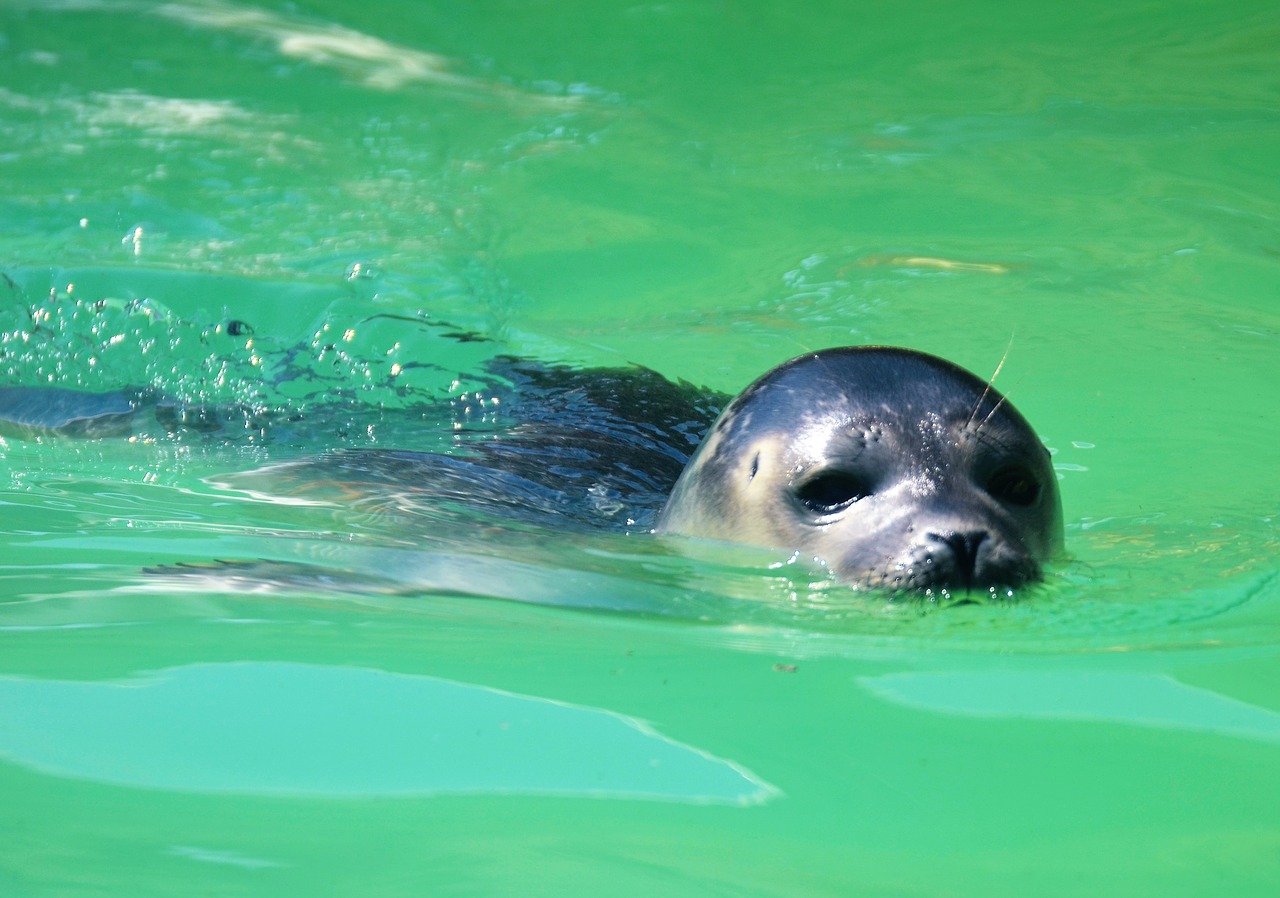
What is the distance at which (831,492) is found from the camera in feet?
10.7

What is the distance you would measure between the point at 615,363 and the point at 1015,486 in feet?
9.18

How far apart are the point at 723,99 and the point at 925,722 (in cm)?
727

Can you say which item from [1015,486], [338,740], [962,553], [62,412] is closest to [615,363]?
[62,412]

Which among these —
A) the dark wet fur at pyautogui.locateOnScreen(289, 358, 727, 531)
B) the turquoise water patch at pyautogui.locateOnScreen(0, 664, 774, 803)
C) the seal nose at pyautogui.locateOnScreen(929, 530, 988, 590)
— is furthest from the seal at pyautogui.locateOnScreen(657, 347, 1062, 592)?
the turquoise water patch at pyautogui.locateOnScreen(0, 664, 774, 803)

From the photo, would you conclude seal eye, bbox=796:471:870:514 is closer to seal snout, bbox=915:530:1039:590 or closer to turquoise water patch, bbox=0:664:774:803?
seal snout, bbox=915:530:1039:590

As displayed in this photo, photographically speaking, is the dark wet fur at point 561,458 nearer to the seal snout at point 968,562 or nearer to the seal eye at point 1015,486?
the seal eye at point 1015,486

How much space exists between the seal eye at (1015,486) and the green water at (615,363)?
0.66ft

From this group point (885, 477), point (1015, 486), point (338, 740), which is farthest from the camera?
point (1015, 486)

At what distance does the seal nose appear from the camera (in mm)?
2832

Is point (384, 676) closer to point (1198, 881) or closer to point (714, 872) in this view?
point (714, 872)

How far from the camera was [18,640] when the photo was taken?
7.57 ft

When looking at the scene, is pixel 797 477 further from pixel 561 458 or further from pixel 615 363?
pixel 615 363

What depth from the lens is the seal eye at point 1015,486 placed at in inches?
130

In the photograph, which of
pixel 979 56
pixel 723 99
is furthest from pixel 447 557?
pixel 979 56
